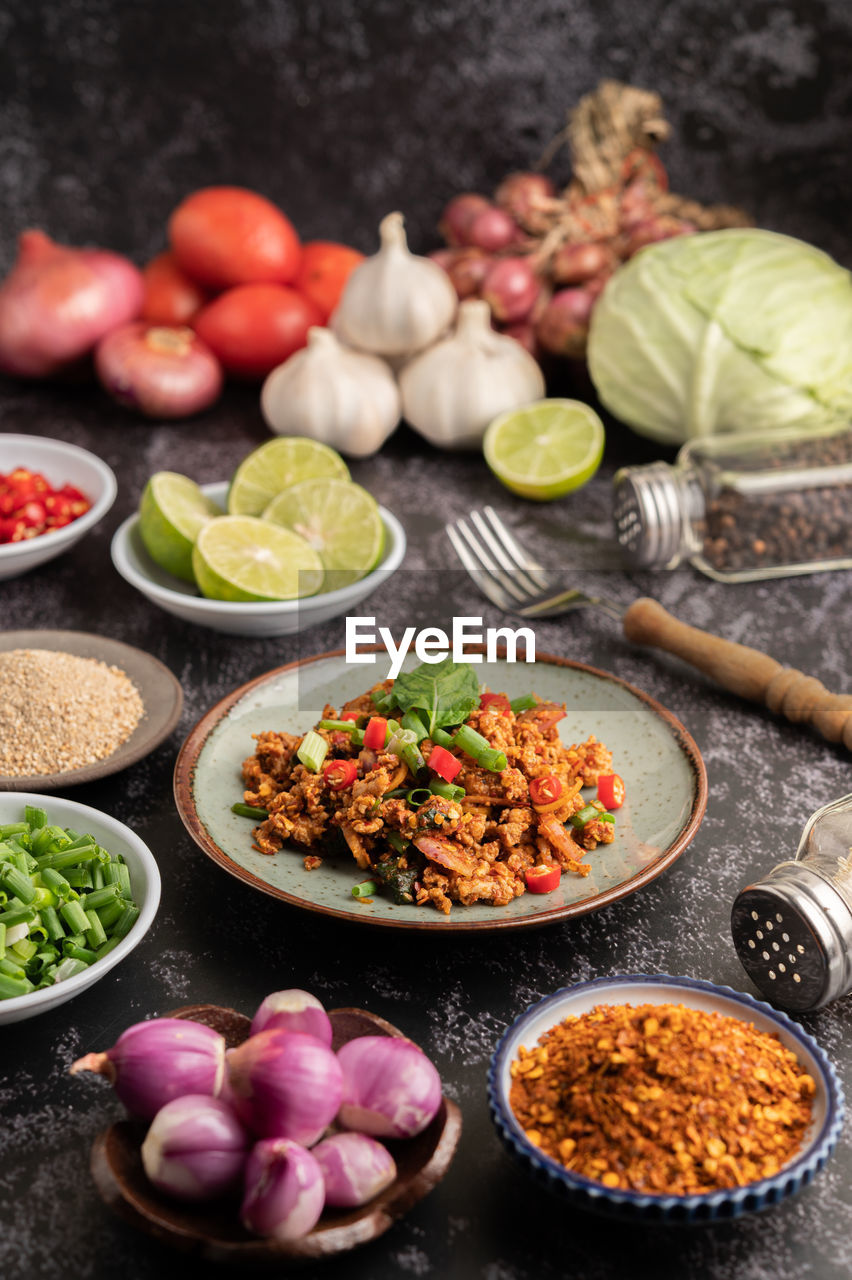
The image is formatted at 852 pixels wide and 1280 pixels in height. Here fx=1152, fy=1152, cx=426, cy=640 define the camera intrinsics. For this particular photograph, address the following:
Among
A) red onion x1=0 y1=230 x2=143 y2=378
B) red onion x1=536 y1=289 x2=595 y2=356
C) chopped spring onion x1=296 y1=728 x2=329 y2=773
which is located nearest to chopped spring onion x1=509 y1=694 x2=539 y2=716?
chopped spring onion x1=296 y1=728 x2=329 y2=773

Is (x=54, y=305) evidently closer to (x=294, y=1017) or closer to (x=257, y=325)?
(x=257, y=325)

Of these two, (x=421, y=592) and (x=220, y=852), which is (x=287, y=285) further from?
(x=220, y=852)

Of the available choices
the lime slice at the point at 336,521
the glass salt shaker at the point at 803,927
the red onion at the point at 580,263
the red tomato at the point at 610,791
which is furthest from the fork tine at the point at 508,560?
the glass salt shaker at the point at 803,927

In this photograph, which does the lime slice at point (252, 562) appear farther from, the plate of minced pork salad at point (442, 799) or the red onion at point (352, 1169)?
the red onion at point (352, 1169)

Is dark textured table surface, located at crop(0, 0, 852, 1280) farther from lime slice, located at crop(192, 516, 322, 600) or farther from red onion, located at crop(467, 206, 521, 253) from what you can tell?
red onion, located at crop(467, 206, 521, 253)

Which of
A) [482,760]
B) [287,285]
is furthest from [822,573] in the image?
[287,285]

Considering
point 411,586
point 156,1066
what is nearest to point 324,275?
point 411,586

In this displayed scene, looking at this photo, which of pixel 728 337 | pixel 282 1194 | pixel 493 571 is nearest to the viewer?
pixel 282 1194
